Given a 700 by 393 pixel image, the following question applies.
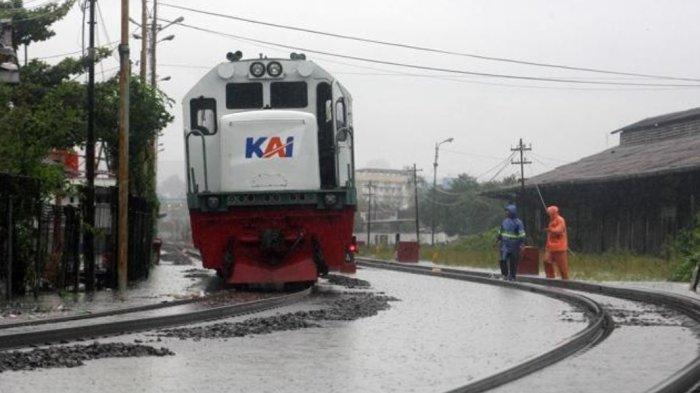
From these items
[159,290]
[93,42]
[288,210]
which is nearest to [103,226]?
[159,290]

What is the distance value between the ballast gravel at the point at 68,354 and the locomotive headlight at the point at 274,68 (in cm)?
1009

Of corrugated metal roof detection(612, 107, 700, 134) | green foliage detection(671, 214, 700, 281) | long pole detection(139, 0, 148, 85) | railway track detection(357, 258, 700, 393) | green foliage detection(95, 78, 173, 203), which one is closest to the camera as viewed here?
railway track detection(357, 258, 700, 393)

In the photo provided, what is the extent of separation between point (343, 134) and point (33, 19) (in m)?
25.8

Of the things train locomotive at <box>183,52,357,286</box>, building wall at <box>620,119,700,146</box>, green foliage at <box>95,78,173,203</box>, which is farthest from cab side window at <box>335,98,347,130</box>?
building wall at <box>620,119,700,146</box>

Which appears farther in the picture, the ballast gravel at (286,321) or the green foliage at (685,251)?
the green foliage at (685,251)

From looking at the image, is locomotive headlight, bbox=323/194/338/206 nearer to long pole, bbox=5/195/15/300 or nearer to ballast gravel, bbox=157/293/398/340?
ballast gravel, bbox=157/293/398/340

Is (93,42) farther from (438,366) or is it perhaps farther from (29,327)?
(438,366)

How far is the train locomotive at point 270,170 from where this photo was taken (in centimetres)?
1972

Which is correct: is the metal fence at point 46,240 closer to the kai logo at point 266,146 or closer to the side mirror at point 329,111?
the kai logo at point 266,146

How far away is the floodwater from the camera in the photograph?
28.2 feet

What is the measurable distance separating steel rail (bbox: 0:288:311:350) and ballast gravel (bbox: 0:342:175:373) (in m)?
0.49

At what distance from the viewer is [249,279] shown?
790 inches

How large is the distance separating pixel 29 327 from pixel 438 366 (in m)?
5.45

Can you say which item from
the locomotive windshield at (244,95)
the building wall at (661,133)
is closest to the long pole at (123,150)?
the locomotive windshield at (244,95)
